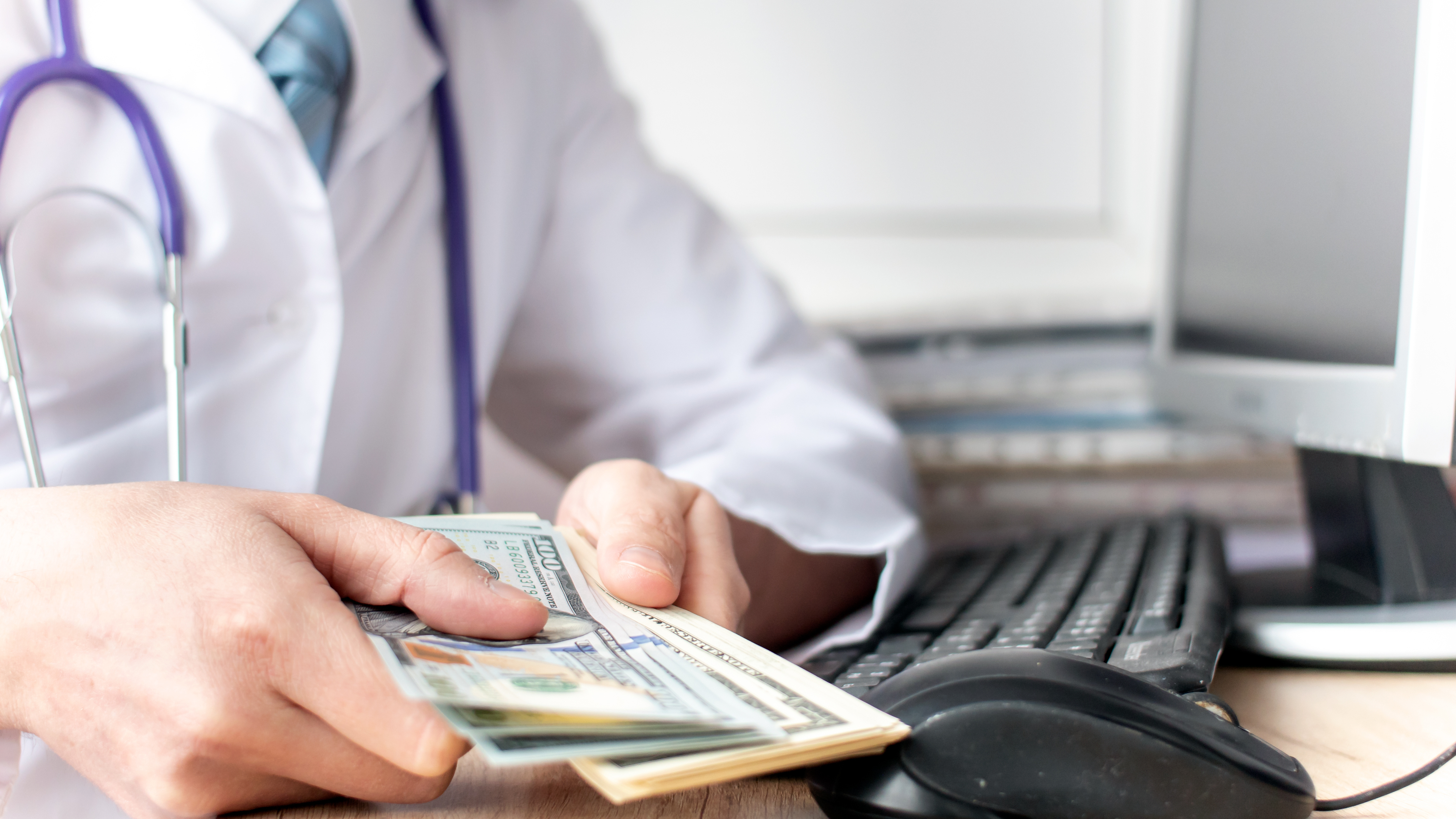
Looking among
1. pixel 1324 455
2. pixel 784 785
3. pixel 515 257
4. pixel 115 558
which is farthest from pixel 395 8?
pixel 1324 455

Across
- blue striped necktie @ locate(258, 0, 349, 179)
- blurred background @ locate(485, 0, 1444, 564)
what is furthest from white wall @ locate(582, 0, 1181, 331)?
blue striped necktie @ locate(258, 0, 349, 179)

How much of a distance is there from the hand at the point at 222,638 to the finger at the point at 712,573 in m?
0.10

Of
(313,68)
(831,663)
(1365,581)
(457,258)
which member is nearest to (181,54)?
(313,68)

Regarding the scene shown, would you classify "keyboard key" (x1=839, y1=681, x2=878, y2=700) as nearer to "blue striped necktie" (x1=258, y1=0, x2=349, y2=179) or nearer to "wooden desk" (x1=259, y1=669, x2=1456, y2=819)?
"wooden desk" (x1=259, y1=669, x2=1456, y2=819)

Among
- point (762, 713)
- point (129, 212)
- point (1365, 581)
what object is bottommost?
point (1365, 581)

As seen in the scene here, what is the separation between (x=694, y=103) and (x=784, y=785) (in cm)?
90

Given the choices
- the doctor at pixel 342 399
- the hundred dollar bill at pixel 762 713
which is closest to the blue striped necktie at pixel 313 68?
the doctor at pixel 342 399

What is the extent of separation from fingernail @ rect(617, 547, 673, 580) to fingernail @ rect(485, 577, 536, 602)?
0.18 ft

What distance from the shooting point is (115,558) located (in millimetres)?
310

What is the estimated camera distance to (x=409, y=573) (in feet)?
1.05

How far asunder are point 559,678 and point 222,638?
0.10 metres

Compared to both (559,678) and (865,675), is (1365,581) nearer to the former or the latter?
(865,675)

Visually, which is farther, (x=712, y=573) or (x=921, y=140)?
(x=921, y=140)

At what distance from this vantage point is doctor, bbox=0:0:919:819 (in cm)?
30
